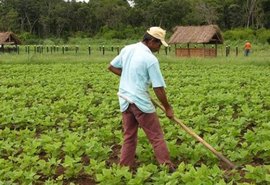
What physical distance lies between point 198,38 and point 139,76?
29.6m

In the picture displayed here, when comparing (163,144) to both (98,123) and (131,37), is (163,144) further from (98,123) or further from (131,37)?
(131,37)

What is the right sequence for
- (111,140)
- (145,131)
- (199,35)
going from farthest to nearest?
(199,35) → (111,140) → (145,131)

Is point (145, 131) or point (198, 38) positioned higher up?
point (198, 38)

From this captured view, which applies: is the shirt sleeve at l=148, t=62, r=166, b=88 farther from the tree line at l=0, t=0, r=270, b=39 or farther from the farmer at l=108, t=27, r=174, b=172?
the tree line at l=0, t=0, r=270, b=39

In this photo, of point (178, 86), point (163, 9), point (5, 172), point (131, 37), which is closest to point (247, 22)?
point (163, 9)

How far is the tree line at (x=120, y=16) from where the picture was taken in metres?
57.9

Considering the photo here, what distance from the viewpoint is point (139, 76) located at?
5.32m

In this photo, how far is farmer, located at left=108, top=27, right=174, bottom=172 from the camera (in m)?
5.22

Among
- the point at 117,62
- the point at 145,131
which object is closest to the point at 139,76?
the point at 117,62

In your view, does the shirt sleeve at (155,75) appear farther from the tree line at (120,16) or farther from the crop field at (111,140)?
the tree line at (120,16)

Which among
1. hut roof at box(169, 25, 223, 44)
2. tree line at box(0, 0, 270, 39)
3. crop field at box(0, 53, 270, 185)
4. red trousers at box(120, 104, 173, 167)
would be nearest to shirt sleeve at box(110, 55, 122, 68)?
red trousers at box(120, 104, 173, 167)

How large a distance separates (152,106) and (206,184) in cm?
117

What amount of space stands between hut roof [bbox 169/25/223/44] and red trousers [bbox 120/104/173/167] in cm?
2851

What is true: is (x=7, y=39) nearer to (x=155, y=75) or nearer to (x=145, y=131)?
(x=145, y=131)
